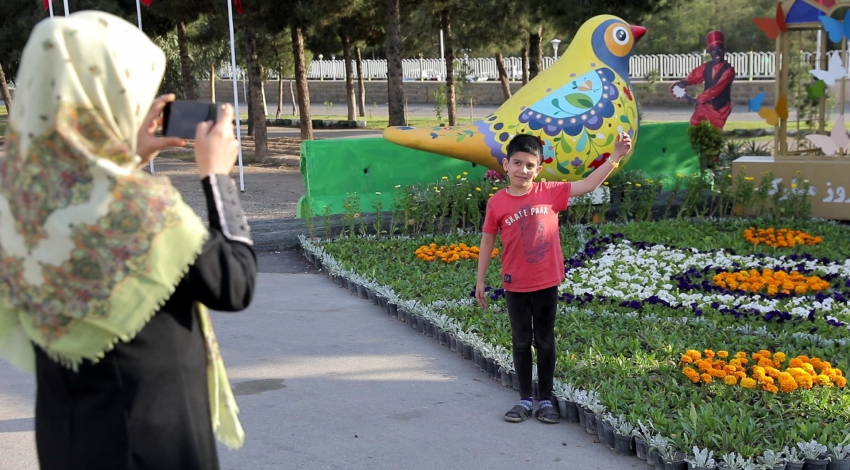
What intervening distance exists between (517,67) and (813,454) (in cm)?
3680

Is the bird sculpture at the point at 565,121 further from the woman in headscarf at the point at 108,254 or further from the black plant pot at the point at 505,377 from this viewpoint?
the woman in headscarf at the point at 108,254

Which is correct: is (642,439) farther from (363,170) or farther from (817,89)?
(817,89)

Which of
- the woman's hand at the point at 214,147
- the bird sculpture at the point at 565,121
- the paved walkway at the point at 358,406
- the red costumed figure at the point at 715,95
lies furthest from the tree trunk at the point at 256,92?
the woman's hand at the point at 214,147

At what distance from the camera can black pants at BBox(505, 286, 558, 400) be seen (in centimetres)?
493

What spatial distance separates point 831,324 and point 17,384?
5258mm

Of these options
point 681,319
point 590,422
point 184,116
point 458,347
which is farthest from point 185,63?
point 184,116

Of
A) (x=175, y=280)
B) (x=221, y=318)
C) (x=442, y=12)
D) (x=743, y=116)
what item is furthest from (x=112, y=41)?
(x=743, y=116)

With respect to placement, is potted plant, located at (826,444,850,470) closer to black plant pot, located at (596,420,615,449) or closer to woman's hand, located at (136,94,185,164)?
black plant pot, located at (596,420,615,449)

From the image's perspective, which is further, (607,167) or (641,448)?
(607,167)

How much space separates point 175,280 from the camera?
223 cm

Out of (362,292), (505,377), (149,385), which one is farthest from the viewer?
(362,292)

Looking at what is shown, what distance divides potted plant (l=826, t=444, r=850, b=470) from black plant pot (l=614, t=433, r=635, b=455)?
867 mm

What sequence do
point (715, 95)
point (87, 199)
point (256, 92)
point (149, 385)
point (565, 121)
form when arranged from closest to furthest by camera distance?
point (87, 199) < point (149, 385) < point (565, 121) < point (715, 95) < point (256, 92)

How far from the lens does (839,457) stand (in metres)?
4.17
